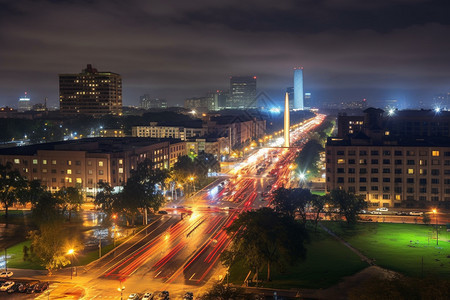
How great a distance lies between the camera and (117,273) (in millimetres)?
47688

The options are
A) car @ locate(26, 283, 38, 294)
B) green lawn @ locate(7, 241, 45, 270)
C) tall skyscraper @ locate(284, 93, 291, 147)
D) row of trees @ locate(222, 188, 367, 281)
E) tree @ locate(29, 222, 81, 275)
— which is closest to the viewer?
car @ locate(26, 283, 38, 294)

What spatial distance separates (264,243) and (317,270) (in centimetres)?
737

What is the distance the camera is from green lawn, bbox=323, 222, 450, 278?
162 ft

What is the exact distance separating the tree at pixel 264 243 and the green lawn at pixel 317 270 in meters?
1.55

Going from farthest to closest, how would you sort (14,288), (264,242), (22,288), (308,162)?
1. (308,162)
2. (264,242)
3. (14,288)
4. (22,288)

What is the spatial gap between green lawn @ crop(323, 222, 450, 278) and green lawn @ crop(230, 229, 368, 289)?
113 inches

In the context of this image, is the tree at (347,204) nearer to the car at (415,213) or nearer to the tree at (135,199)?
the car at (415,213)

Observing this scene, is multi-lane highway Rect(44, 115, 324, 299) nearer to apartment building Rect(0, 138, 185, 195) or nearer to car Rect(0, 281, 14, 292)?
car Rect(0, 281, 14, 292)

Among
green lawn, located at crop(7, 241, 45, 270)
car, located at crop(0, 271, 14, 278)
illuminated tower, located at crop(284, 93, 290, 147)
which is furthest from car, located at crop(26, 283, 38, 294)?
illuminated tower, located at crop(284, 93, 290, 147)

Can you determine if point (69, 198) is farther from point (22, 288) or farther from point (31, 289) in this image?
point (31, 289)

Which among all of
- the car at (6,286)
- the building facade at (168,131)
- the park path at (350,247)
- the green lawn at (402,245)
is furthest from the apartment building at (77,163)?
the building facade at (168,131)

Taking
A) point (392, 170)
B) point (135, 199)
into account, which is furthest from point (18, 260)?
point (392, 170)

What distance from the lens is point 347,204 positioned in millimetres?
68562

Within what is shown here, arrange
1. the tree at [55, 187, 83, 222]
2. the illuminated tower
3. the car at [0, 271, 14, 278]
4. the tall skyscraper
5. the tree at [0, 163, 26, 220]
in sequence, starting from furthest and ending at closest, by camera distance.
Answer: the tall skyscraper
the illuminated tower
the tree at [0, 163, 26, 220]
the tree at [55, 187, 83, 222]
the car at [0, 271, 14, 278]
